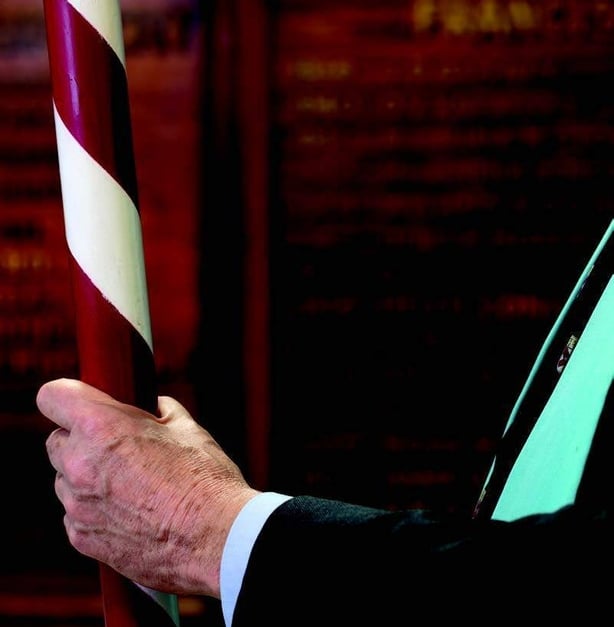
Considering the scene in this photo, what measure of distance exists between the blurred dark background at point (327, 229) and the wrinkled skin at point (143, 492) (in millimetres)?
1216

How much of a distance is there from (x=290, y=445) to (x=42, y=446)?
1.99 feet

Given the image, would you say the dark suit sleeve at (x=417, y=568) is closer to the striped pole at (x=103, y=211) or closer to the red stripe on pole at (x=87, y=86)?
the striped pole at (x=103, y=211)

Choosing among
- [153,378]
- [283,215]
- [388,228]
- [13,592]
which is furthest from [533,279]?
[13,592]

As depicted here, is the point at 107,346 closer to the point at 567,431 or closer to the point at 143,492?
the point at 143,492

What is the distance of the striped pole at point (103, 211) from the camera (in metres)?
0.60

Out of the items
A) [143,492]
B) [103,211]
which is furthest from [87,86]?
[143,492]

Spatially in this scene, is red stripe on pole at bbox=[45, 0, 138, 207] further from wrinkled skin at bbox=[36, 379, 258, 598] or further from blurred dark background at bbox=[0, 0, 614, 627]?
blurred dark background at bbox=[0, 0, 614, 627]

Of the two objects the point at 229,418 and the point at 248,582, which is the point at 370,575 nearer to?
the point at 248,582

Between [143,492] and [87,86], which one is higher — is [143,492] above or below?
below

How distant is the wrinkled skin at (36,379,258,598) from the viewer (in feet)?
1.85

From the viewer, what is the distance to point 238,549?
536 mm

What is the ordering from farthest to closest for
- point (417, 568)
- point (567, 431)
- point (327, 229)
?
point (327, 229), point (567, 431), point (417, 568)

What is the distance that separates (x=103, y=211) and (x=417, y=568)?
0.36m

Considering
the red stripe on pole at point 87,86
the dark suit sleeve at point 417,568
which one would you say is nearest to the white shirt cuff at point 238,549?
the dark suit sleeve at point 417,568
